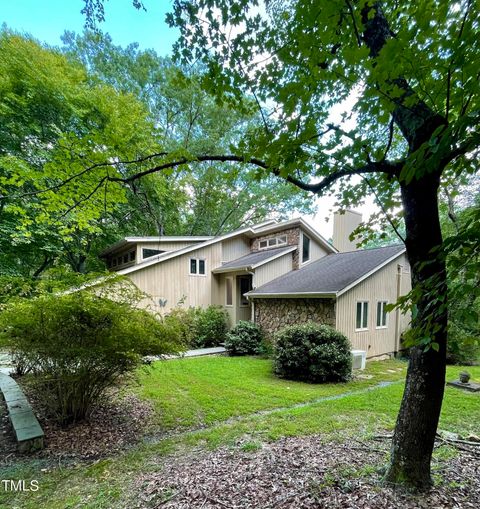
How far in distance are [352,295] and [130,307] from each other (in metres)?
8.01

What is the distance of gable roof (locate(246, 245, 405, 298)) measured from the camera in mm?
10102

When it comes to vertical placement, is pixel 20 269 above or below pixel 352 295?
above

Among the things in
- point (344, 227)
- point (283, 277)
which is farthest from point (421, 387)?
point (344, 227)

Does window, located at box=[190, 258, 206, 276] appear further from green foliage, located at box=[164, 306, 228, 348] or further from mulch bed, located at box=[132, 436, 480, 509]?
mulch bed, located at box=[132, 436, 480, 509]

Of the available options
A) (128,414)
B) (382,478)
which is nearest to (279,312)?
(128,414)

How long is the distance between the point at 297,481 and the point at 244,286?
11818mm

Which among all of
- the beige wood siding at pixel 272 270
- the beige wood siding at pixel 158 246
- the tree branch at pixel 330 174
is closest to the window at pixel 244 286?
the beige wood siding at pixel 272 270

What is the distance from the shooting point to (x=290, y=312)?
11219 millimetres

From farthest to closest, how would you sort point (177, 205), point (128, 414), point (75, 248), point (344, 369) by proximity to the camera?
point (177, 205), point (75, 248), point (344, 369), point (128, 414)

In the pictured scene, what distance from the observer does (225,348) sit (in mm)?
11711

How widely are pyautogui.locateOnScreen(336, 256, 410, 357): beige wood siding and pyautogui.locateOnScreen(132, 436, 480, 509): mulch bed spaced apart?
6653mm

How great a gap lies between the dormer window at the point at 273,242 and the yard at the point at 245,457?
934cm

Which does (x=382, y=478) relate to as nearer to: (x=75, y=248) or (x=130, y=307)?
(x=130, y=307)

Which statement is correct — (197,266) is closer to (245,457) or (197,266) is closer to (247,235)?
(247,235)
